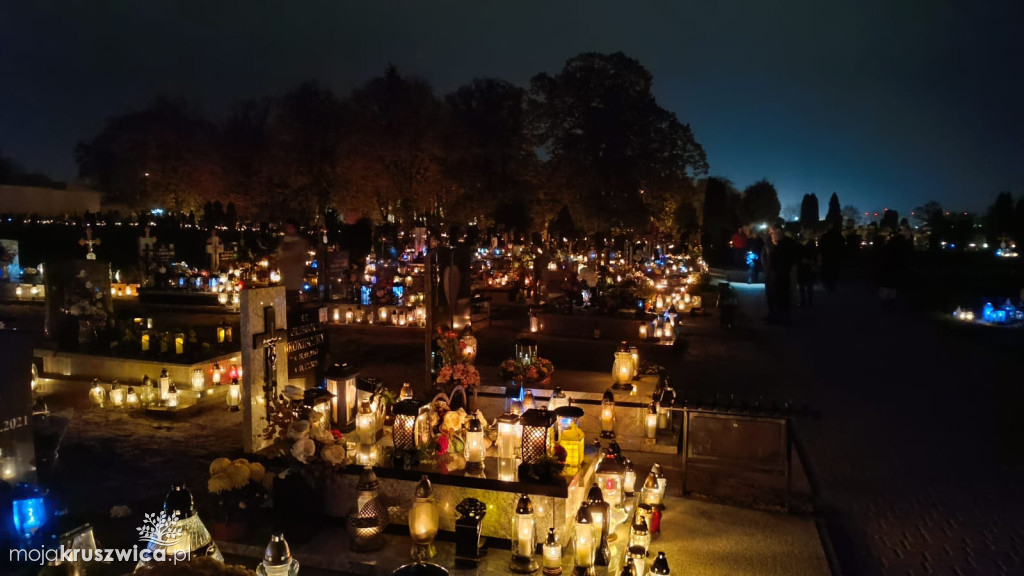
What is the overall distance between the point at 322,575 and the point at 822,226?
92.3 metres

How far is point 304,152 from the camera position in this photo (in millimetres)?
44562

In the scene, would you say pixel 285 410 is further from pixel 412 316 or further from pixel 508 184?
pixel 508 184

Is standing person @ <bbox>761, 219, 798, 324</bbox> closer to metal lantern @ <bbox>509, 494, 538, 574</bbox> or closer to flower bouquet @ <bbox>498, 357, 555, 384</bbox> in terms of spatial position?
flower bouquet @ <bbox>498, 357, 555, 384</bbox>

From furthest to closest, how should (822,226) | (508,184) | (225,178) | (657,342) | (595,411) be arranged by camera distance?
(822,226)
(225,178)
(508,184)
(657,342)
(595,411)

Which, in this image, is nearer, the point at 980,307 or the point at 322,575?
the point at 322,575

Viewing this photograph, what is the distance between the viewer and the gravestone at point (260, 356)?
822cm

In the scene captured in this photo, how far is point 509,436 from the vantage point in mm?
7113

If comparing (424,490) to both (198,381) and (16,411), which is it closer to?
(16,411)

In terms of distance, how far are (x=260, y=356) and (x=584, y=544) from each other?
15.1ft

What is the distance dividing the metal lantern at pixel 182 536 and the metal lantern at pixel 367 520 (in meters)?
1.23

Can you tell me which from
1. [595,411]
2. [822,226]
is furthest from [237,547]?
[822,226]

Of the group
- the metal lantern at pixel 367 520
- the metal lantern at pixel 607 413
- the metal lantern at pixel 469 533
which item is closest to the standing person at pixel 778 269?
the metal lantern at pixel 607 413

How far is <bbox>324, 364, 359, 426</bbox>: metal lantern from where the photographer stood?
8523 mm

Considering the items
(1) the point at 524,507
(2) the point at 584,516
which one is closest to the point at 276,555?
(1) the point at 524,507
